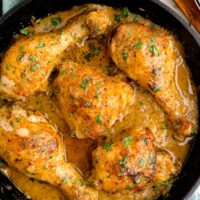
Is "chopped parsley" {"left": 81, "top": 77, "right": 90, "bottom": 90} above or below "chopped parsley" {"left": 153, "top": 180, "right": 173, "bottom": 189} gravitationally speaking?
above

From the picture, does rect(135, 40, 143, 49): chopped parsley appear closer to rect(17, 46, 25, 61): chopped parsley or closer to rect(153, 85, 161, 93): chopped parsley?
rect(153, 85, 161, 93): chopped parsley

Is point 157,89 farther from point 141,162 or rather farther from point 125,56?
point 141,162

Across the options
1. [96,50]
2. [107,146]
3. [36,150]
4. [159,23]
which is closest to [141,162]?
[107,146]

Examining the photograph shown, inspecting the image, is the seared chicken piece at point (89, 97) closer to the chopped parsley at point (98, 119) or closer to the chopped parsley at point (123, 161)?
the chopped parsley at point (98, 119)

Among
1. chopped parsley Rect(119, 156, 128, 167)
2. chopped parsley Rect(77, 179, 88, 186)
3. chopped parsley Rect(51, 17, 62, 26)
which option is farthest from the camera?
chopped parsley Rect(51, 17, 62, 26)

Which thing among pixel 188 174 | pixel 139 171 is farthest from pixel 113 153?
pixel 188 174

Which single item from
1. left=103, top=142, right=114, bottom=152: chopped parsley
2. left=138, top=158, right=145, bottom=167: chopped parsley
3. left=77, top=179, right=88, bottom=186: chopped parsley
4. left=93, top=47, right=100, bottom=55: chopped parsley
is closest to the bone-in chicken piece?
left=77, top=179, right=88, bottom=186: chopped parsley

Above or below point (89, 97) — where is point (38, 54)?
above
